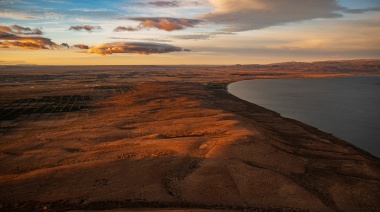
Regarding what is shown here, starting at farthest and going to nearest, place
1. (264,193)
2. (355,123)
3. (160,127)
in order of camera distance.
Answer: (355,123) → (160,127) → (264,193)

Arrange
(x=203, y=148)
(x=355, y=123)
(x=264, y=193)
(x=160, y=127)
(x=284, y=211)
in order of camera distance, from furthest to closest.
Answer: (x=355, y=123) < (x=160, y=127) < (x=203, y=148) < (x=264, y=193) < (x=284, y=211)

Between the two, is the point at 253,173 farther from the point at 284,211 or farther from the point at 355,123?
the point at 355,123

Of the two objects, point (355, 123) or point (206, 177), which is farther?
point (355, 123)

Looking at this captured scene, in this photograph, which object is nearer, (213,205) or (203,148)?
(213,205)

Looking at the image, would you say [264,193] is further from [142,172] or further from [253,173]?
[142,172]

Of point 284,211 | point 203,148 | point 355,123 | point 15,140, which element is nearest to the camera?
point 284,211

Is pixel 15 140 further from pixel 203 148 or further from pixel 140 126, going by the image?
pixel 203 148

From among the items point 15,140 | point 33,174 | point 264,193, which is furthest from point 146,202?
point 15,140

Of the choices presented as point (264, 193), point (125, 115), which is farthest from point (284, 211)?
point (125, 115)

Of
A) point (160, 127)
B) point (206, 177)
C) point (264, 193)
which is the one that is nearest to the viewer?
point (264, 193)
